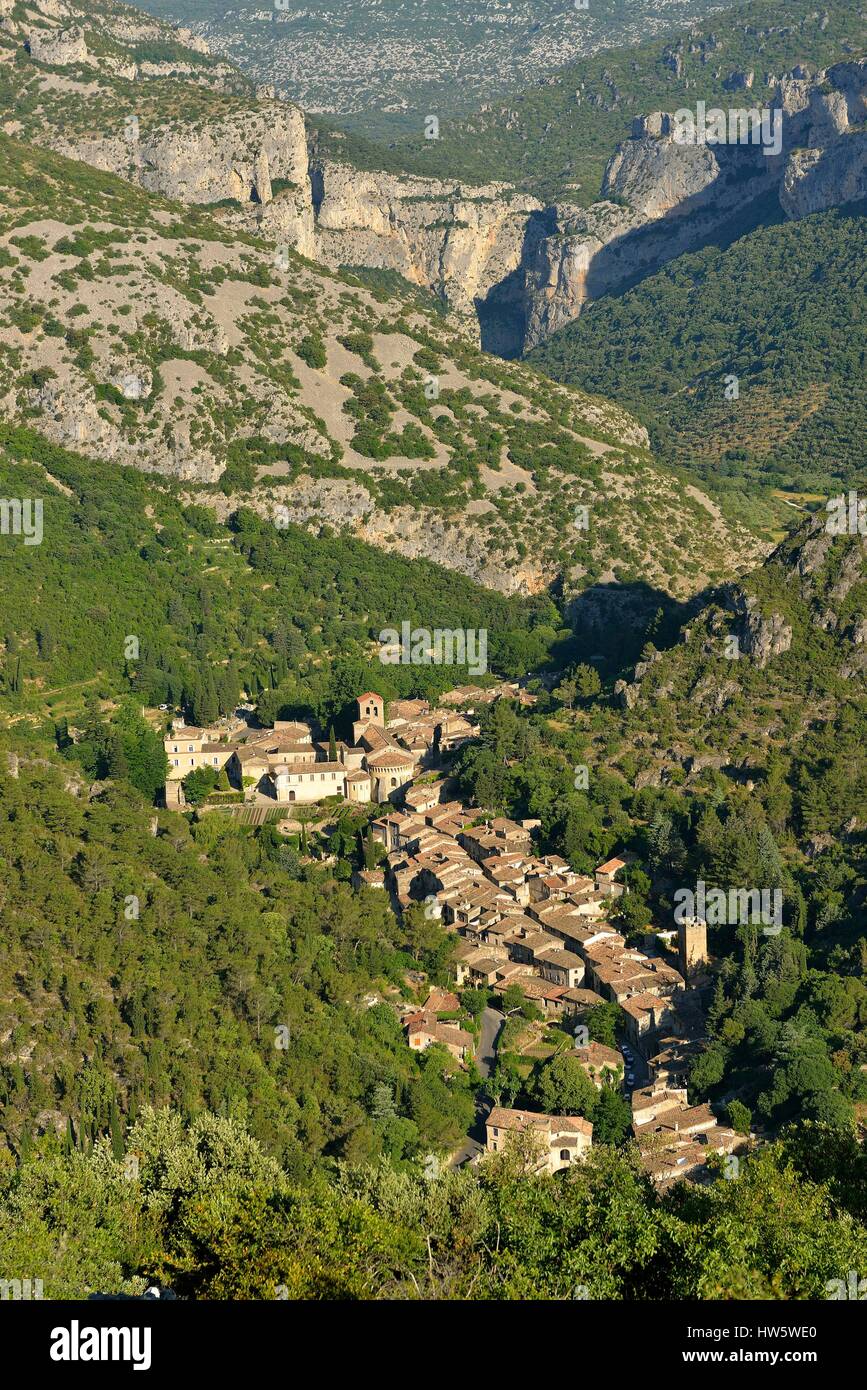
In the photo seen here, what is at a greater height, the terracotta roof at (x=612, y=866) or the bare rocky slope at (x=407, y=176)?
the bare rocky slope at (x=407, y=176)

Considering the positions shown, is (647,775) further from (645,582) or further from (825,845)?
(645,582)

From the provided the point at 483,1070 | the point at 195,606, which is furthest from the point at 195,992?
the point at 195,606

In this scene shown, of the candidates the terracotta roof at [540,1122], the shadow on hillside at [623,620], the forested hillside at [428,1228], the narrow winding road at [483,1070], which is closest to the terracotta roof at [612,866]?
the narrow winding road at [483,1070]

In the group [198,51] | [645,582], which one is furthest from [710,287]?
[645,582]

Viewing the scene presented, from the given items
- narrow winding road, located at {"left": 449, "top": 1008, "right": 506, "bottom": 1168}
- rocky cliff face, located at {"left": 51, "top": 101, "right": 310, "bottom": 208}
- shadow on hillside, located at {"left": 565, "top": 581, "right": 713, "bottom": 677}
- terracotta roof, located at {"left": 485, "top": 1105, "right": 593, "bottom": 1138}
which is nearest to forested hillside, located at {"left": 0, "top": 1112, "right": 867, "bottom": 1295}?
terracotta roof, located at {"left": 485, "top": 1105, "right": 593, "bottom": 1138}

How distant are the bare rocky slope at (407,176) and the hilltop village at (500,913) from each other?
243 feet

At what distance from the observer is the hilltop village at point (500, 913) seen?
1911 inches

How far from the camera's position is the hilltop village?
48.5m

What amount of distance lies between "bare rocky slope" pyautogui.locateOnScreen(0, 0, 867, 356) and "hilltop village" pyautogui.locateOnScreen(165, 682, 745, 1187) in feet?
243

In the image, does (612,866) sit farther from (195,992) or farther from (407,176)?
(407,176)

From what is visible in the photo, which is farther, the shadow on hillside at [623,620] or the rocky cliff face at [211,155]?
the rocky cliff face at [211,155]

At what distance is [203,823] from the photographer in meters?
65.4

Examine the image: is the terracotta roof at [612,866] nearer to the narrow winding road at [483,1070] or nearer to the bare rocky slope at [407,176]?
the narrow winding road at [483,1070]
